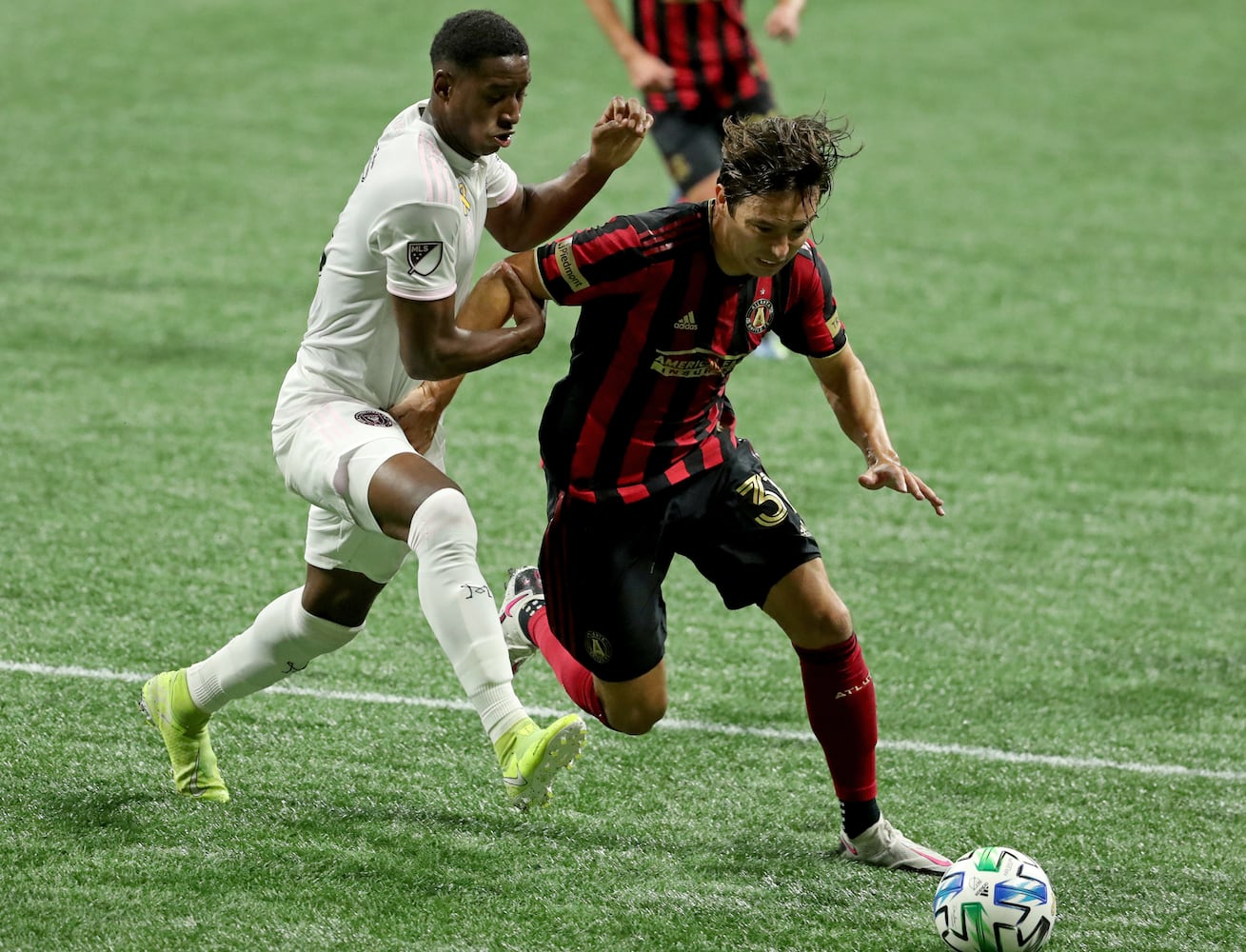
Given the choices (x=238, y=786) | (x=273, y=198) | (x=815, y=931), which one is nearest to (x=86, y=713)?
(x=238, y=786)

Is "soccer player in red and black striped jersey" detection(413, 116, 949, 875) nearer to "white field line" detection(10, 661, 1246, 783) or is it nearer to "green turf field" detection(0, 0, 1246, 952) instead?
"green turf field" detection(0, 0, 1246, 952)

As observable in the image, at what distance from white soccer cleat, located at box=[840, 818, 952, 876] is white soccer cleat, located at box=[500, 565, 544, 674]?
1135 millimetres

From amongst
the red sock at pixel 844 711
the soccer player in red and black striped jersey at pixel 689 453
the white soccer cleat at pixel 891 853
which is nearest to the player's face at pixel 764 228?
the soccer player in red and black striped jersey at pixel 689 453

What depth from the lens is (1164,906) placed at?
12.9 ft

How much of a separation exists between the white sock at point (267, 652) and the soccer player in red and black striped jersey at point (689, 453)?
1.87 feet

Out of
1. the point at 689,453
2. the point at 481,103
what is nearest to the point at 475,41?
the point at 481,103

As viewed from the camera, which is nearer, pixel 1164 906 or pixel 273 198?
pixel 1164 906

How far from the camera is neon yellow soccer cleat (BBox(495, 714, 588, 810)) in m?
3.36

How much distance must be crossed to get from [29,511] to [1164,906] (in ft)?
13.9

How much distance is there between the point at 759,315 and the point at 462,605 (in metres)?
1.04

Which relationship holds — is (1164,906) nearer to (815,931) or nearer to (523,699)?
(815,931)

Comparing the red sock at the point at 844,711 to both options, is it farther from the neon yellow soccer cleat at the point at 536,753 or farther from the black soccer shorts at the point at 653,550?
the neon yellow soccer cleat at the point at 536,753

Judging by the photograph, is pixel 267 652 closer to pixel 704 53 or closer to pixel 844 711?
pixel 844 711

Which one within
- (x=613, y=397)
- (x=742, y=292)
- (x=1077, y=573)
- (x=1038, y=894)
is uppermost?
(x=742, y=292)
